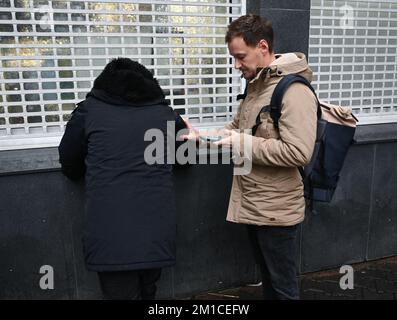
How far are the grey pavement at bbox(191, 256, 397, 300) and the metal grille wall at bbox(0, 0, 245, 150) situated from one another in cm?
151

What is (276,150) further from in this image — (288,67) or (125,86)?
(125,86)

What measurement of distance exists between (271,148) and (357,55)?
2.35m

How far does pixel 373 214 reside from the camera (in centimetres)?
407

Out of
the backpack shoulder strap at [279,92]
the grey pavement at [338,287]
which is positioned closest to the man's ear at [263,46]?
the backpack shoulder strap at [279,92]

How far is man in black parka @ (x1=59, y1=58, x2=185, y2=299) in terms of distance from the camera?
208 centimetres

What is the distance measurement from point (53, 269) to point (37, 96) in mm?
1312

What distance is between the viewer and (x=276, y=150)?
7.11 feet

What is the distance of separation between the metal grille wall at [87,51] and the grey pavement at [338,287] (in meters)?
1.51

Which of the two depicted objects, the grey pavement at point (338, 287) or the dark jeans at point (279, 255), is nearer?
the dark jeans at point (279, 255)

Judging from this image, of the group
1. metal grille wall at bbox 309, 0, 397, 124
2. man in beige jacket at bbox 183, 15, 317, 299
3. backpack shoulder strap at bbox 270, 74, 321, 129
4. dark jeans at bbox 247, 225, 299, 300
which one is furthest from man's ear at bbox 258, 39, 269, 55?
metal grille wall at bbox 309, 0, 397, 124

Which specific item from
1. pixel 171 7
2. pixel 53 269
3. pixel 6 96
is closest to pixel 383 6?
pixel 171 7

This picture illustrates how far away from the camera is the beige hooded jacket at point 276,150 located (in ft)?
7.02
